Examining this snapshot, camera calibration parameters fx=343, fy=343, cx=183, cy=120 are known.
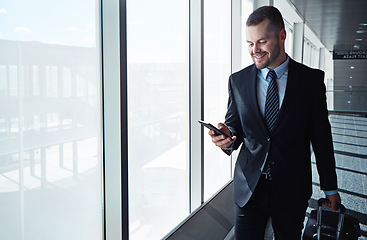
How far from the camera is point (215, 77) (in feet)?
13.8

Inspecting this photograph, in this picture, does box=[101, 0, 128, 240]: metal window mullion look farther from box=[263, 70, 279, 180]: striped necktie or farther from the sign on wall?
the sign on wall

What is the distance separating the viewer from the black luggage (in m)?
1.89

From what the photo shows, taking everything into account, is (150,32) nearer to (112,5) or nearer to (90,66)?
(112,5)

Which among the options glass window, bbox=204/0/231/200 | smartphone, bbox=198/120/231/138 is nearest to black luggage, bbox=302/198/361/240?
smartphone, bbox=198/120/231/138

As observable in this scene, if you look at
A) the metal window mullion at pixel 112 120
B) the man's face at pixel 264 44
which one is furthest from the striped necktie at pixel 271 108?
the metal window mullion at pixel 112 120

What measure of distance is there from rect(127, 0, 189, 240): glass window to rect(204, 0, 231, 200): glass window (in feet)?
2.02

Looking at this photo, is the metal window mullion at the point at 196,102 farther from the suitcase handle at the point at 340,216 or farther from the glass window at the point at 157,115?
the suitcase handle at the point at 340,216

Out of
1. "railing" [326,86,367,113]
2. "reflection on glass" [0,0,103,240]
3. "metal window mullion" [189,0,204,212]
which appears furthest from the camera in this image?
"railing" [326,86,367,113]

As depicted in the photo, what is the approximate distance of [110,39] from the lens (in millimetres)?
1967

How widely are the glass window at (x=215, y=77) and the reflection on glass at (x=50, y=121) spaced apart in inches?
81.6

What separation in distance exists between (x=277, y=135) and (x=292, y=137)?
8 centimetres

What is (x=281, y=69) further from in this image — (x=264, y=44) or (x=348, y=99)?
(x=348, y=99)

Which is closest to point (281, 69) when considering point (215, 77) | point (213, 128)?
point (213, 128)

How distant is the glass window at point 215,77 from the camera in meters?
3.89
